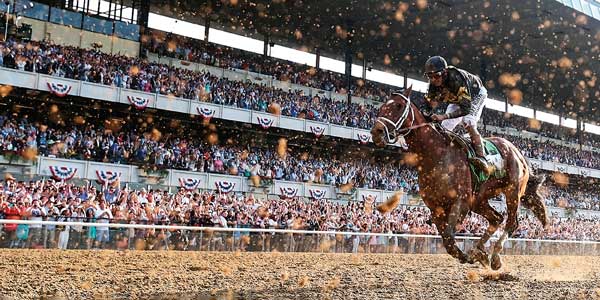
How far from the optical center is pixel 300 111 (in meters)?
30.6

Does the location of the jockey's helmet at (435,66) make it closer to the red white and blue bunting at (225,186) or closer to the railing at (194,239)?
the railing at (194,239)

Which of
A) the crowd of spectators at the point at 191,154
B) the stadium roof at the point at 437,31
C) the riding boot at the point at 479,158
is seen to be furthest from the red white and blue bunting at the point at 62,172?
the riding boot at the point at 479,158

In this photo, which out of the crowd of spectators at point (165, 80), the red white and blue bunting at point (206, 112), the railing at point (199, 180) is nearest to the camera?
the railing at point (199, 180)

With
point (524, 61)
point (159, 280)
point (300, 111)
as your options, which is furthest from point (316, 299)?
point (524, 61)

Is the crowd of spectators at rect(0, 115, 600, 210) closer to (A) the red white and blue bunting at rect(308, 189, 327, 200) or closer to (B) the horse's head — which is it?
(A) the red white and blue bunting at rect(308, 189, 327, 200)

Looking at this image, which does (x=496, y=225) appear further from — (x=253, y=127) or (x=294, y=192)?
(x=253, y=127)

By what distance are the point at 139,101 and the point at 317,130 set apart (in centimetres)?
962

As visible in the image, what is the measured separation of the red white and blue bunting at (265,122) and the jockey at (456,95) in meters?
20.7

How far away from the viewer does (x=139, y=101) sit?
80.9ft

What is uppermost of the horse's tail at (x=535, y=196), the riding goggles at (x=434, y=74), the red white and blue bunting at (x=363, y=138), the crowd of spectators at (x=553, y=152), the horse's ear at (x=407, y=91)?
the crowd of spectators at (x=553, y=152)

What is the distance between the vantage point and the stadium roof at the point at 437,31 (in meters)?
31.2

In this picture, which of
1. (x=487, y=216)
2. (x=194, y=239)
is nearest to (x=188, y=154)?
(x=194, y=239)

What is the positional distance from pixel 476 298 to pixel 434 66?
3066 mm

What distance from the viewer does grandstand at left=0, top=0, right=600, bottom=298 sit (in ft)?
52.7
